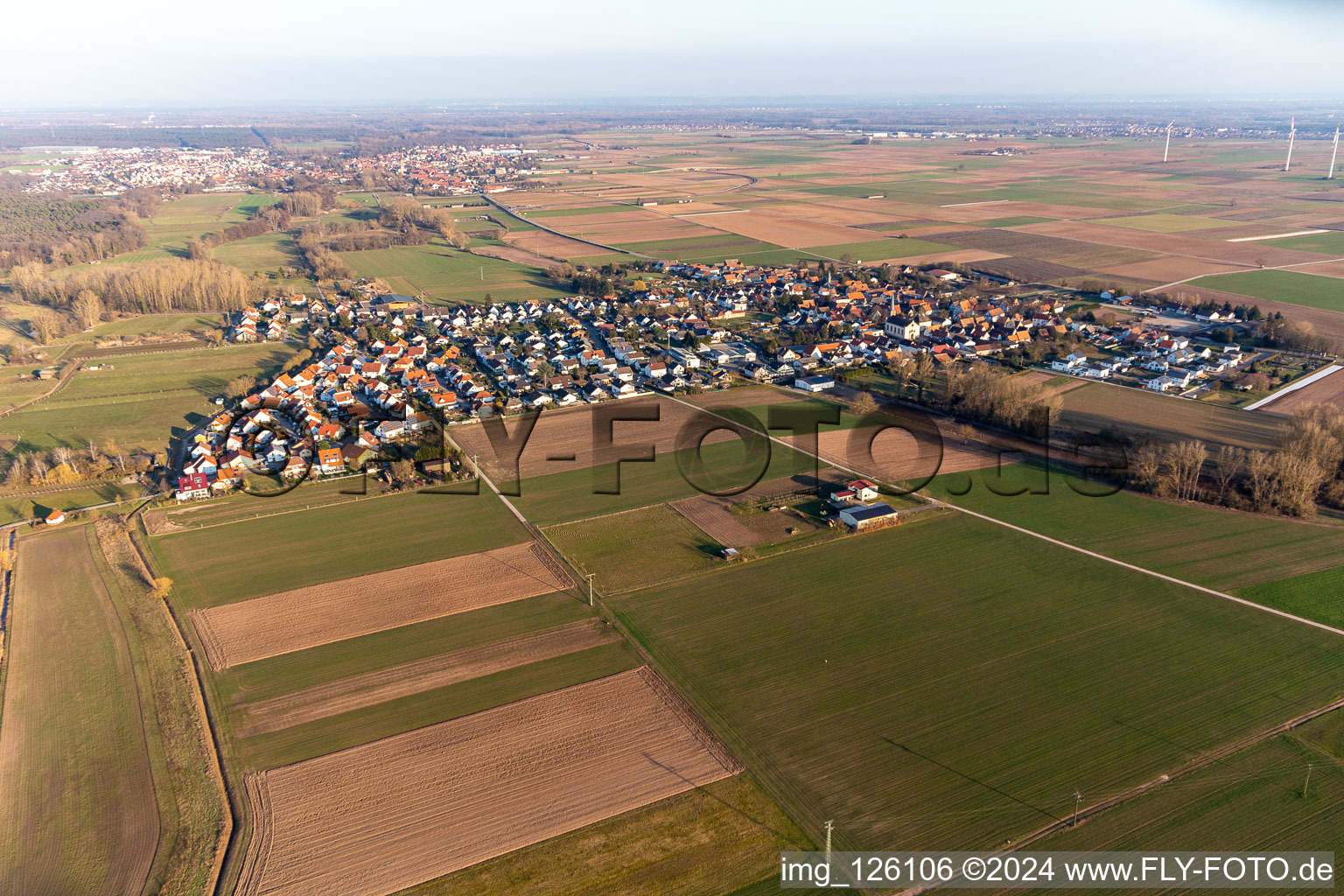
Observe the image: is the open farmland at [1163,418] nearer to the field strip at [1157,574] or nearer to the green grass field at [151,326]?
the field strip at [1157,574]

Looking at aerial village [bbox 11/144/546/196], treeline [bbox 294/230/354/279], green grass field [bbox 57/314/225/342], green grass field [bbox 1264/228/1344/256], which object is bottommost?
green grass field [bbox 57/314/225/342]

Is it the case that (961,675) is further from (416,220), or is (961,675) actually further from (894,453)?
(416,220)

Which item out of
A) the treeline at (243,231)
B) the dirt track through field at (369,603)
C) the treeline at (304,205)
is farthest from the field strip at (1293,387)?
the treeline at (304,205)

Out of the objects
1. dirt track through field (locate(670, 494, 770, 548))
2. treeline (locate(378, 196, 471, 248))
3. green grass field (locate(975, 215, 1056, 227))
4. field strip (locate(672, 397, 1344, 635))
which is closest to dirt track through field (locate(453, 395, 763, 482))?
dirt track through field (locate(670, 494, 770, 548))

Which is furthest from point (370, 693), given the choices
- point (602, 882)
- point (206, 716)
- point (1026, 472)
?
point (1026, 472)

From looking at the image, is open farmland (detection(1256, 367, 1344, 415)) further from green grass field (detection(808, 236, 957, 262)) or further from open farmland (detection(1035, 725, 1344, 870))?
green grass field (detection(808, 236, 957, 262))

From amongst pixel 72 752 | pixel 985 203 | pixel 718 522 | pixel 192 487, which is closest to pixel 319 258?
pixel 192 487
